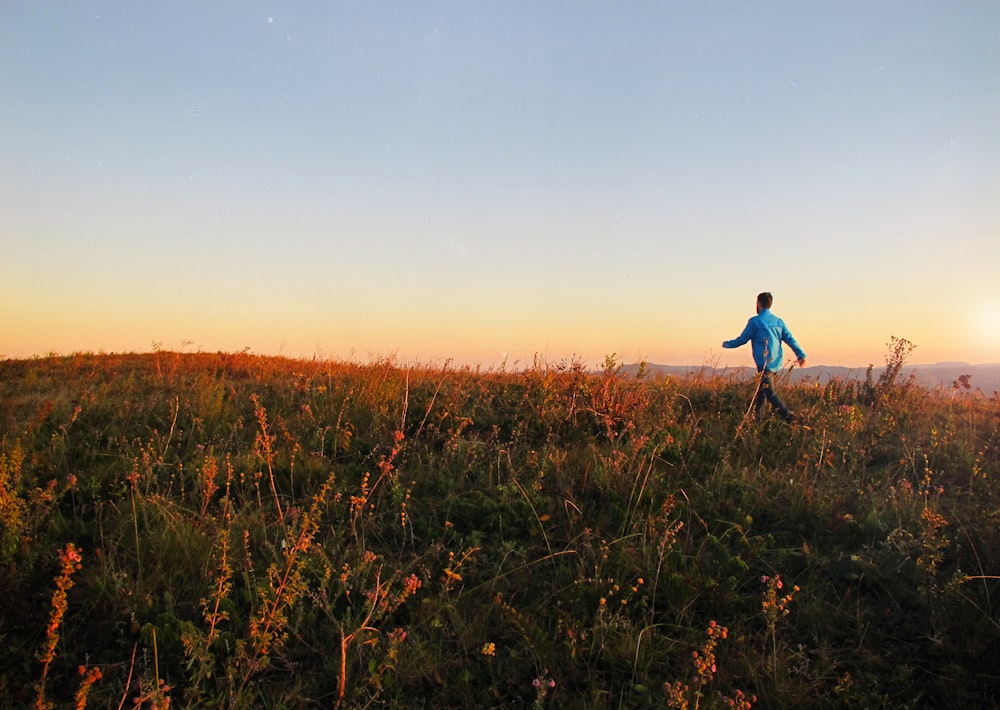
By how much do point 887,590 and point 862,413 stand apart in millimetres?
4388

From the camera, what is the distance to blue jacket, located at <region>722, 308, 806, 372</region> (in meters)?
8.01

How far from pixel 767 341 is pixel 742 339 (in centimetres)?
40

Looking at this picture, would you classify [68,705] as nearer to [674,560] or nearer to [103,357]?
[674,560]

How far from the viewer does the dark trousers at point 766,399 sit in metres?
7.22

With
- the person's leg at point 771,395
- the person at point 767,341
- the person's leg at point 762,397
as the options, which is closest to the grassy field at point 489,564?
the person's leg at point 762,397

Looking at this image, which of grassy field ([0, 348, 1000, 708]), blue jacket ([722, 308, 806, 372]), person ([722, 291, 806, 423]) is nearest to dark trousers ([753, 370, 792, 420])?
person ([722, 291, 806, 423])

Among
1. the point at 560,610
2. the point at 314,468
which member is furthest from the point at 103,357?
the point at 560,610

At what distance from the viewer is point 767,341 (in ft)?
26.5

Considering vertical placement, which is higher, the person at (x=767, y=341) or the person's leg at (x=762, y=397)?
the person at (x=767, y=341)

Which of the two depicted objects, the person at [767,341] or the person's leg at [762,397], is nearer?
the person's leg at [762,397]

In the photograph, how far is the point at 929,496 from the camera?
495cm

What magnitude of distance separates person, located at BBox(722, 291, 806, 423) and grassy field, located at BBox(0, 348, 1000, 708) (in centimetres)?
164

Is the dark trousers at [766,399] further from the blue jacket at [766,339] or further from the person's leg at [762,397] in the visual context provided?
the blue jacket at [766,339]

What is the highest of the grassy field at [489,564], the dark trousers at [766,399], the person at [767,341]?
the person at [767,341]
